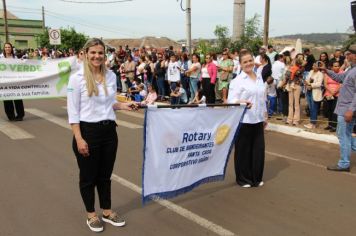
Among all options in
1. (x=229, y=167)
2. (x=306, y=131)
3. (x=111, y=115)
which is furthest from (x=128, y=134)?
(x=111, y=115)

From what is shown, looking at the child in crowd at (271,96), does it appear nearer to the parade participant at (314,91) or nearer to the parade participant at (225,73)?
the parade participant at (314,91)

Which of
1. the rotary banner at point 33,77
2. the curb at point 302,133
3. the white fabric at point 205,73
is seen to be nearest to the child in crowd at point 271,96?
the curb at point 302,133

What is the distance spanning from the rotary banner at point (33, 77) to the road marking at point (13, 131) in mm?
990

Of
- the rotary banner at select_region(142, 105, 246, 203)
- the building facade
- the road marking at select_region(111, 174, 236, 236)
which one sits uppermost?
the building facade

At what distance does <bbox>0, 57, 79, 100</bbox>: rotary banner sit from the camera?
38.5ft

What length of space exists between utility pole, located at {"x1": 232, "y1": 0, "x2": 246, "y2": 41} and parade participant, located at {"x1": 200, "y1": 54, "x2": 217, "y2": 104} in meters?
4.87

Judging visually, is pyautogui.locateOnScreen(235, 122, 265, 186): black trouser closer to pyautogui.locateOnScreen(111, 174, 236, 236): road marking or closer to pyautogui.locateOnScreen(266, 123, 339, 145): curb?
pyautogui.locateOnScreen(111, 174, 236, 236): road marking

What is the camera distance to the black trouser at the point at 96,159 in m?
4.21

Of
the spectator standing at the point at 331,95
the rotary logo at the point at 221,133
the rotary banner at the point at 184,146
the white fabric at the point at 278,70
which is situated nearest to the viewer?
the rotary banner at the point at 184,146

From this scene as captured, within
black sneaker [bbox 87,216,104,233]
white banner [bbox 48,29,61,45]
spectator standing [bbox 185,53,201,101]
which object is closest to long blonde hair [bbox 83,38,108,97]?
black sneaker [bbox 87,216,104,233]

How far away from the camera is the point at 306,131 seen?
10.1 meters

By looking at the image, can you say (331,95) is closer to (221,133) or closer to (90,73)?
(221,133)

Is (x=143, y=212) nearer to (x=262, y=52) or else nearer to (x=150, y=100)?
(x=262, y=52)

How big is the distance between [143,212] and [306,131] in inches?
244
